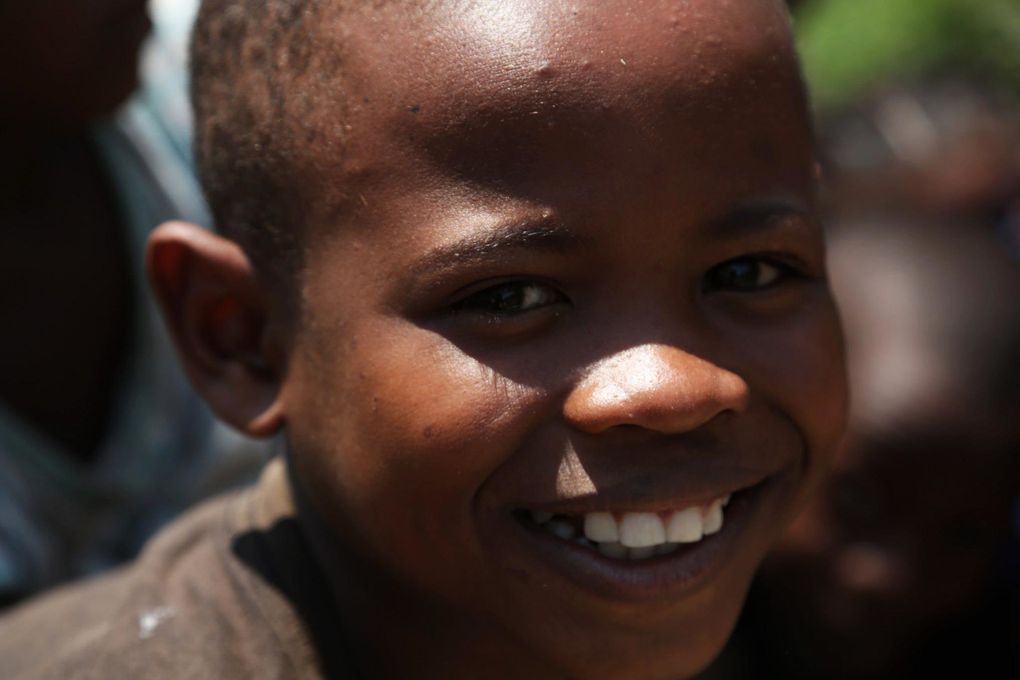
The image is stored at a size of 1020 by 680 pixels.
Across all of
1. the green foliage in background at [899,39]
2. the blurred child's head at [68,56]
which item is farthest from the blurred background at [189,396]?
the green foliage in background at [899,39]

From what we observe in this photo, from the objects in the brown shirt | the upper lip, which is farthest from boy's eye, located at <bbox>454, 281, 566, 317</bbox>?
the brown shirt

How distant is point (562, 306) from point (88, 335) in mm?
1369

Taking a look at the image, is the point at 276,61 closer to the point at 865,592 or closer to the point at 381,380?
the point at 381,380

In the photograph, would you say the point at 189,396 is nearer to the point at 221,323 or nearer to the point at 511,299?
the point at 221,323

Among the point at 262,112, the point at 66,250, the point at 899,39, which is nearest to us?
the point at 262,112

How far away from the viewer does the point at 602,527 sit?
5.37 ft

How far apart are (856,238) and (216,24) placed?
1866 mm

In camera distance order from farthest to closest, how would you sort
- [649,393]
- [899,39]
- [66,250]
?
[899,39]
[66,250]
[649,393]

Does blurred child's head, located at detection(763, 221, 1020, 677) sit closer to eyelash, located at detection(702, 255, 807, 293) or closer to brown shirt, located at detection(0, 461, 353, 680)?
eyelash, located at detection(702, 255, 807, 293)

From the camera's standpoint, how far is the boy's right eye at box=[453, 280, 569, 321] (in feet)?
5.23

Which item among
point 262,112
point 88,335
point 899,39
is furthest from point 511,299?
point 899,39

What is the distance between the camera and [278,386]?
1.83m

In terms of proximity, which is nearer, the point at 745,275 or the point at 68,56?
the point at 745,275

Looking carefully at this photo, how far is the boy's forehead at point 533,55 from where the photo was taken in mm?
1557
